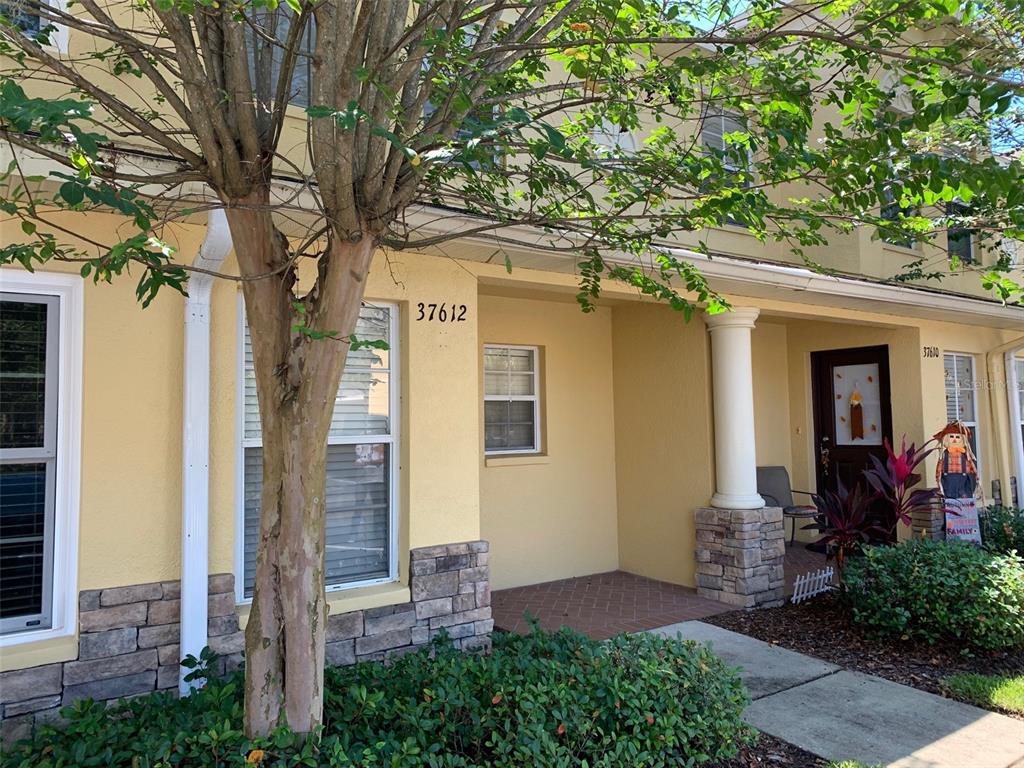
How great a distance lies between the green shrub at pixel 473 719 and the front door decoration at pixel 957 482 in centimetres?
552

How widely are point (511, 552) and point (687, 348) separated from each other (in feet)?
9.04

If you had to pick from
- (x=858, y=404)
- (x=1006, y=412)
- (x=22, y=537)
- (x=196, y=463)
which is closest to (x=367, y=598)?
(x=196, y=463)

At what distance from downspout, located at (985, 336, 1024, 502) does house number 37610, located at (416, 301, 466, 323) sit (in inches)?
331

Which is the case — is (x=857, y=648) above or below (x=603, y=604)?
below

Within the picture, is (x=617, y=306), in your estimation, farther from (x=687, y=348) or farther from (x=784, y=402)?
(x=784, y=402)

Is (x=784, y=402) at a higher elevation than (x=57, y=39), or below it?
below

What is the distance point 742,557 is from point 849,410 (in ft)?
12.4

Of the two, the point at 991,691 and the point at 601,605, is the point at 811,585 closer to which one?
the point at 601,605

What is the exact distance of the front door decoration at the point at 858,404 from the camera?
9.28 metres

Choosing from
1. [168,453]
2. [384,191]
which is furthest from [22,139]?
[168,453]

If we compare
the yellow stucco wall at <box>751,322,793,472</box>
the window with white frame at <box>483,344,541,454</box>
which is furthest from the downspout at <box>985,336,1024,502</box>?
the window with white frame at <box>483,344,541,454</box>

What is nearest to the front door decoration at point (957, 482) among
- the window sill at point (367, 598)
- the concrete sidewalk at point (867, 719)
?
the concrete sidewalk at point (867, 719)

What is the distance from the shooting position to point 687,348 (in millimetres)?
7508

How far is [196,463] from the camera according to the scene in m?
3.93
